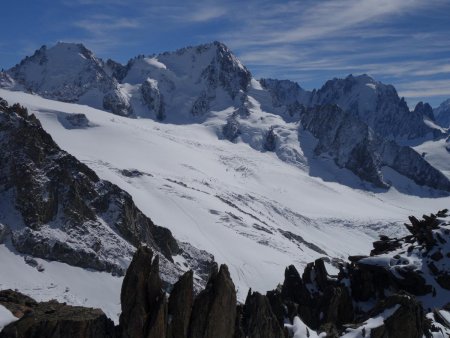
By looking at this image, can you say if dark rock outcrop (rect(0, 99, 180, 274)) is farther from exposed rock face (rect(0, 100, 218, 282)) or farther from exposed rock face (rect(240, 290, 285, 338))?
exposed rock face (rect(240, 290, 285, 338))

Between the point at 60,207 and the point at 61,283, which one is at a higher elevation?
the point at 60,207

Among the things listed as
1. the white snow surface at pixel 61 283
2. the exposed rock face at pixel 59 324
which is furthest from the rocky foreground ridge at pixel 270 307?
the white snow surface at pixel 61 283

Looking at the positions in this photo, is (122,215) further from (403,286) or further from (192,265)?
(403,286)

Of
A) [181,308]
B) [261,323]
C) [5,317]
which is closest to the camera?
[5,317]

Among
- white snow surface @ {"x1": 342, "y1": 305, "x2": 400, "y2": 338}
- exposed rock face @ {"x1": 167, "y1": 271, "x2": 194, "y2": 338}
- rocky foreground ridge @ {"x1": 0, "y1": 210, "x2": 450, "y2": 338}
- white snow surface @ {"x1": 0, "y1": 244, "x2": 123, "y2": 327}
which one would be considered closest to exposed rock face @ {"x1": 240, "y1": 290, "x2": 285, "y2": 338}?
rocky foreground ridge @ {"x1": 0, "y1": 210, "x2": 450, "y2": 338}

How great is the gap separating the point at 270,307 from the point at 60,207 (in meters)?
64.7

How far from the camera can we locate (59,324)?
2908cm

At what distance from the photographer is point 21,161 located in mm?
94438

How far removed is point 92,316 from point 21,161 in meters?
69.9

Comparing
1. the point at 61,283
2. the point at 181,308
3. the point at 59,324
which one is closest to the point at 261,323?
the point at 181,308

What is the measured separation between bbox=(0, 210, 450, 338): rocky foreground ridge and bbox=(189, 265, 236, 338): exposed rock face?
2.2 inches

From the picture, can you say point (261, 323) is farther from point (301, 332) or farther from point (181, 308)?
point (181, 308)

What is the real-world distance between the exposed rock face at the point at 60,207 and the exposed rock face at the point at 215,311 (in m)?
59.9

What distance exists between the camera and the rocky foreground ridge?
30.8m
